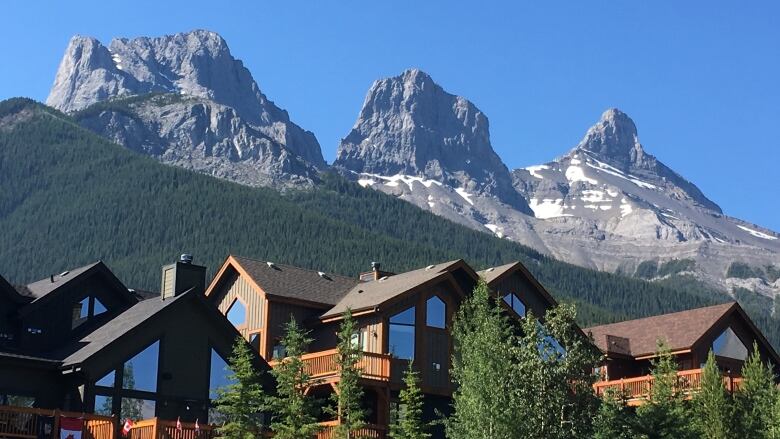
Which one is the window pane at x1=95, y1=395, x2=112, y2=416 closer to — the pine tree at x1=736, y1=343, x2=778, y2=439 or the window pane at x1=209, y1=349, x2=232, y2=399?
the window pane at x1=209, y1=349, x2=232, y2=399

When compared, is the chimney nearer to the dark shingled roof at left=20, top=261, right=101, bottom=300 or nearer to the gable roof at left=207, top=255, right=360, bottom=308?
the dark shingled roof at left=20, top=261, right=101, bottom=300

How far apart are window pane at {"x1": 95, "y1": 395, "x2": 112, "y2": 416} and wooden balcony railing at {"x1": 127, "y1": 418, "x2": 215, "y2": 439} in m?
2.69

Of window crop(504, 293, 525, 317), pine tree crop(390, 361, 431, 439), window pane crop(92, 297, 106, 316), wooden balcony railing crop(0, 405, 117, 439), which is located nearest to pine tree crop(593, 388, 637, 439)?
pine tree crop(390, 361, 431, 439)

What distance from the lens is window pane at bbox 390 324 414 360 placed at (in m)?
46.2

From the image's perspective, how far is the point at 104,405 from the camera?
126 feet

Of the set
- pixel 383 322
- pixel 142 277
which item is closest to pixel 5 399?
pixel 383 322

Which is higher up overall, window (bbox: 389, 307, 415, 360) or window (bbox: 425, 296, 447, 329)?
window (bbox: 425, 296, 447, 329)

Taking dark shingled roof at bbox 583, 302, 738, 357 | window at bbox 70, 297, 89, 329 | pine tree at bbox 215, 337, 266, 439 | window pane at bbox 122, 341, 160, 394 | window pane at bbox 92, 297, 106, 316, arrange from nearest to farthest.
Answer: pine tree at bbox 215, 337, 266, 439 → window pane at bbox 122, 341, 160, 394 → window at bbox 70, 297, 89, 329 → window pane at bbox 92, 297, 106, 316 → dark shingled roof at bbox 583, 302, 738, 357

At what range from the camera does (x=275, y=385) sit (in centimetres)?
4175

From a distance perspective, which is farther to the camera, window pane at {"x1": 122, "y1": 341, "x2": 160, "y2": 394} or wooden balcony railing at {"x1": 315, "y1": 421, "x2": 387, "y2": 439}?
wooden balcony railing at {"x1": 315, "y1": 421, "x2": 387, "y2": 439}

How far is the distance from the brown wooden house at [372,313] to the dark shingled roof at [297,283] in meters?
0.04

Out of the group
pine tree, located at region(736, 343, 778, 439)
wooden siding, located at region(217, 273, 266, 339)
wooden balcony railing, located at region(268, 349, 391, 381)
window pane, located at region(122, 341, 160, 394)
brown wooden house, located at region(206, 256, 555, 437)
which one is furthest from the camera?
Result: wooden siding, located at region(217, 273, 266, 339)

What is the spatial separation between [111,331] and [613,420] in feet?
54.2

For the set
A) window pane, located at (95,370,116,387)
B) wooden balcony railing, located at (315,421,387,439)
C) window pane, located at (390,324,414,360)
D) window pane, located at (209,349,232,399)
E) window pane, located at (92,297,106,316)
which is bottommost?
wooden balcony railing, located at (315,421,387,439)
